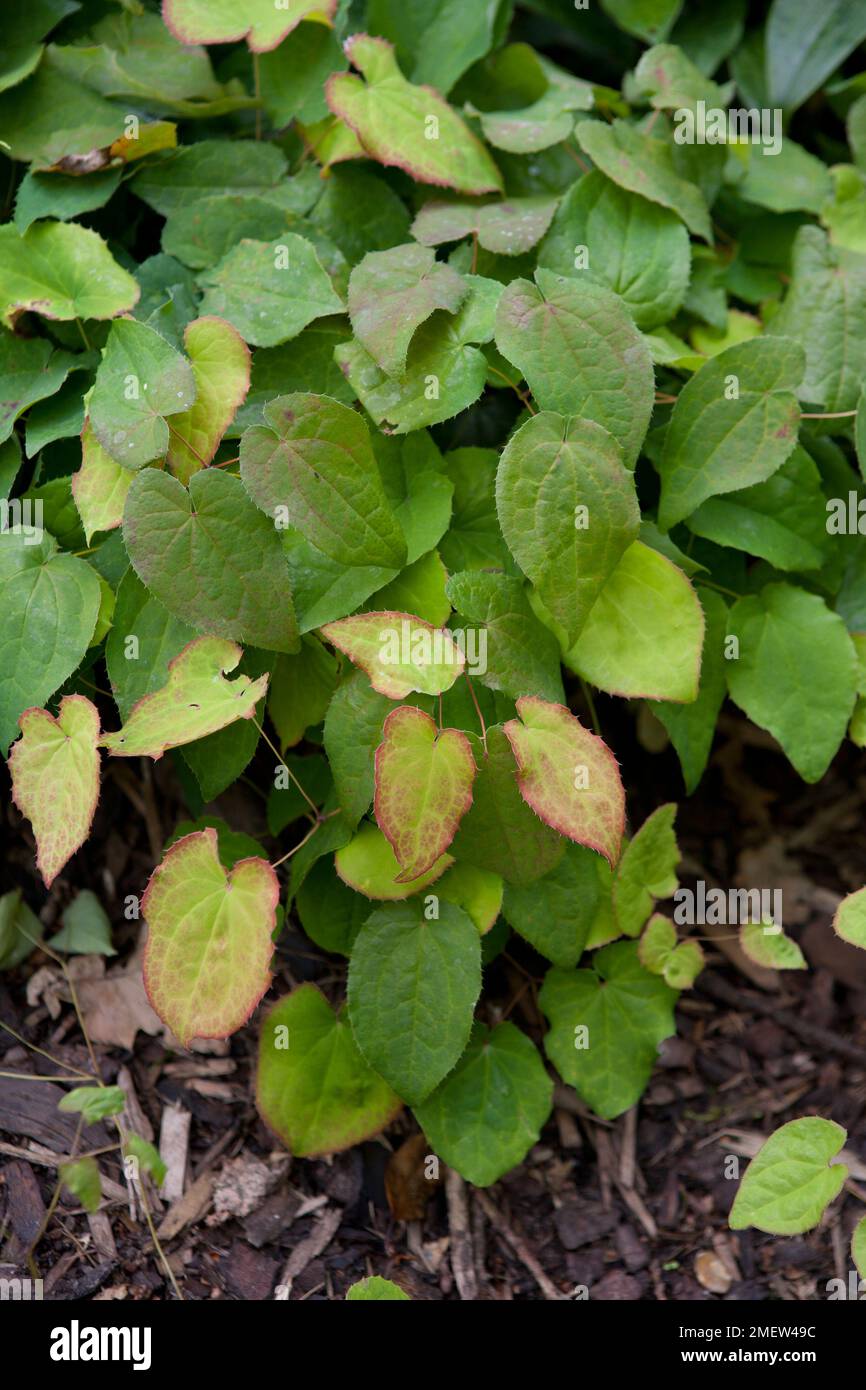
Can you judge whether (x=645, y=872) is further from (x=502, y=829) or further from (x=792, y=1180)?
(x=792, y=1180)

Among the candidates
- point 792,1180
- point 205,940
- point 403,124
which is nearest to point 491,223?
point 403,124

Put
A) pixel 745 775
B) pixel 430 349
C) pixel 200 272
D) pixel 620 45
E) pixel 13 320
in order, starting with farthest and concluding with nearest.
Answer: pixel 620 45 < pixel 745 775 < pixel 200 272 < pixel 13 320 < pixel 430 349

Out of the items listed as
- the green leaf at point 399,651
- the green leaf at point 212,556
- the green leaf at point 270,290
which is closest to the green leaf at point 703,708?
the green leaf at point 399,651

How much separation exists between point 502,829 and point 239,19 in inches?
65.0

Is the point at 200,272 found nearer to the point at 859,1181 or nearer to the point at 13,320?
the point at 13,320

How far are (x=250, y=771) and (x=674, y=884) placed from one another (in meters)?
0.89

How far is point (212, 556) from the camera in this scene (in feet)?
5.97

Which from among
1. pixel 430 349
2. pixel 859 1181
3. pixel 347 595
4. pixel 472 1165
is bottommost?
pixel 859 1181

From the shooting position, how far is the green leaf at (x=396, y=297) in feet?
6.21

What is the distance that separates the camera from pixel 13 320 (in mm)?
2104

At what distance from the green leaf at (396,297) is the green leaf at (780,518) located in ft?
2.12

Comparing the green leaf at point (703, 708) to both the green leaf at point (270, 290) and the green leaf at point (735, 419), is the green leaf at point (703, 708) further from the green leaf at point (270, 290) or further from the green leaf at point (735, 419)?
the green leaf at point (270, 290)

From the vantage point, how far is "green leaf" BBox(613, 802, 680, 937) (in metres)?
2.08

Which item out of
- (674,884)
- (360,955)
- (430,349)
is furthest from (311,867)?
(430,349)
